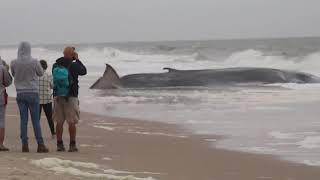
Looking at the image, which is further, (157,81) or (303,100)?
(157,81)

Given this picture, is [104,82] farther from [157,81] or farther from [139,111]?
[139,111]

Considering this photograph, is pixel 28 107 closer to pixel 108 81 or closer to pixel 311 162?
pixel 311 162

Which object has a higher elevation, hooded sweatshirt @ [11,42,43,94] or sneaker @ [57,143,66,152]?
hooded sweatshirt @ [11,42,43,94]

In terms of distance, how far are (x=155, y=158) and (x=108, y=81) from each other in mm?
16683

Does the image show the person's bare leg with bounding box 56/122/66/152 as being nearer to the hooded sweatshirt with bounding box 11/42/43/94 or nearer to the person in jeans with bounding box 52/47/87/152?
the person in jeans with bounding box 52/47/87/152

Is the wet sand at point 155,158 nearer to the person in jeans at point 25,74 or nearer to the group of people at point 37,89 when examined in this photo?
the group of people at point 37,89

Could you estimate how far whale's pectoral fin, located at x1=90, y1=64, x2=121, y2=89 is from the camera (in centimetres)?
2520

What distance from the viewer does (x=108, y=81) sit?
2566cm

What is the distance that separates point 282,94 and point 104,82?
794 cm

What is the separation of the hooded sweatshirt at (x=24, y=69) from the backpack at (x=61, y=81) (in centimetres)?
34

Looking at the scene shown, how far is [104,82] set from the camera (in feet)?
82.9

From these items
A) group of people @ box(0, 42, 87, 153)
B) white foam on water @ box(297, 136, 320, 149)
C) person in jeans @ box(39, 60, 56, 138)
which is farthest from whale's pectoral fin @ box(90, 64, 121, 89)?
group of people @ box(0, 42, 87, 153)

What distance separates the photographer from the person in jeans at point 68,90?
9133mm

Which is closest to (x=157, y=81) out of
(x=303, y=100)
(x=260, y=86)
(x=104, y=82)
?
(x=104, y=82)
